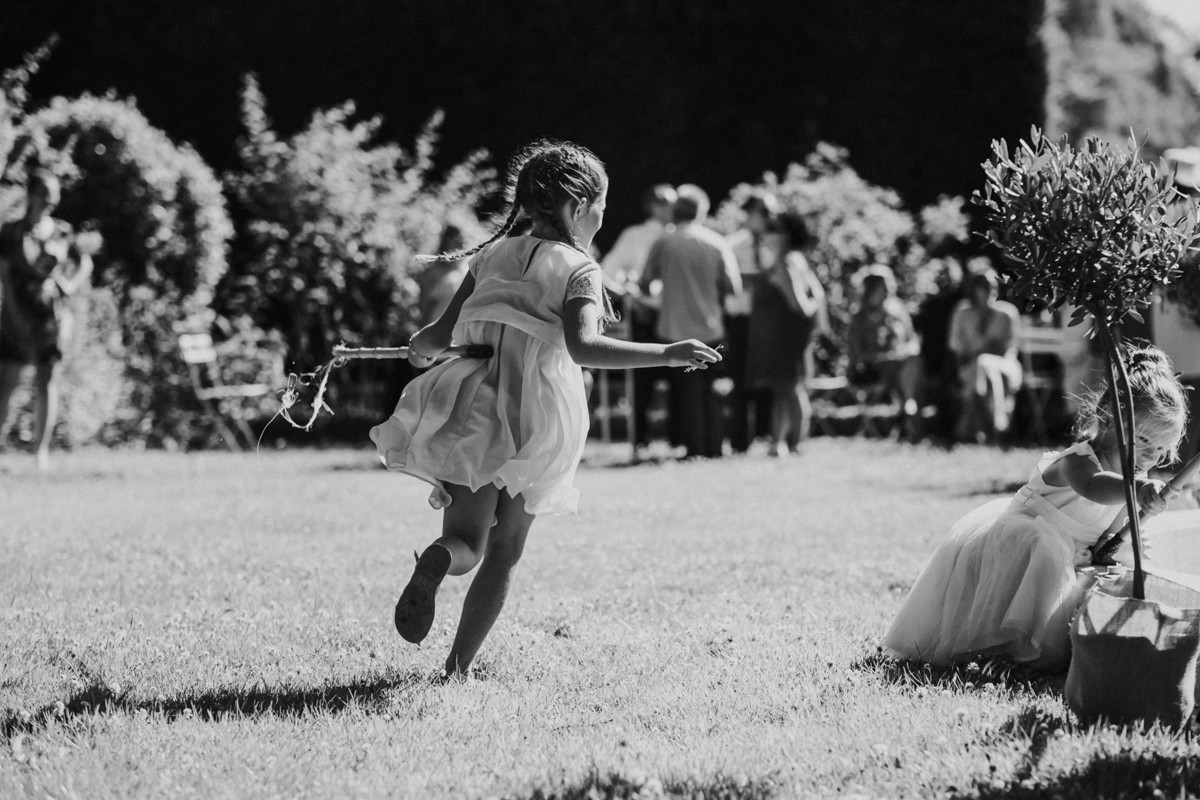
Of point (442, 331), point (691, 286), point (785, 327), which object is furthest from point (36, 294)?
point (442, 331)

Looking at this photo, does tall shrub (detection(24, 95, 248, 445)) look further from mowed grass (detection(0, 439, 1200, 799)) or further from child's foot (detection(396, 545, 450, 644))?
child's foot (detection(396, 545, 450, 644))

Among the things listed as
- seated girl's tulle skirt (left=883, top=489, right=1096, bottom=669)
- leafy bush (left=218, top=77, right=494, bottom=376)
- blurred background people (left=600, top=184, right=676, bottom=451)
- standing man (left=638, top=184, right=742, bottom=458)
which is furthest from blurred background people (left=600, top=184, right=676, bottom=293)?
seated girl's tulle skirt (left=883, top=489, right=1096, bottom=669)

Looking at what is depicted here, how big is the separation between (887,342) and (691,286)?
3.24 metres

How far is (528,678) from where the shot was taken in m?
3.97

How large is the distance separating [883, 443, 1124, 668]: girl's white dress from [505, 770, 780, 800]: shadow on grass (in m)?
1.42

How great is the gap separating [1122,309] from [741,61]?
14859 mm

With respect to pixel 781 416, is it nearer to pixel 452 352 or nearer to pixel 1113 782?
pixel 452 352

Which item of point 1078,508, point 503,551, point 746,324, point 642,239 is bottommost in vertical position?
point 503,551

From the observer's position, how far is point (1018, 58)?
1630cm

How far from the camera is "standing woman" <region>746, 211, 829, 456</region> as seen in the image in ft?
37.0

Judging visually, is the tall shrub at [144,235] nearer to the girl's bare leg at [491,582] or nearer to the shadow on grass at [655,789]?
the girl's bare leg at [491,582]

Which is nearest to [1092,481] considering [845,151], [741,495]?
[741,495]

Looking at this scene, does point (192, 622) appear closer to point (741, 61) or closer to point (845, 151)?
point (845, 151)

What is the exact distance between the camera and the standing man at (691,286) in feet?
35.4
